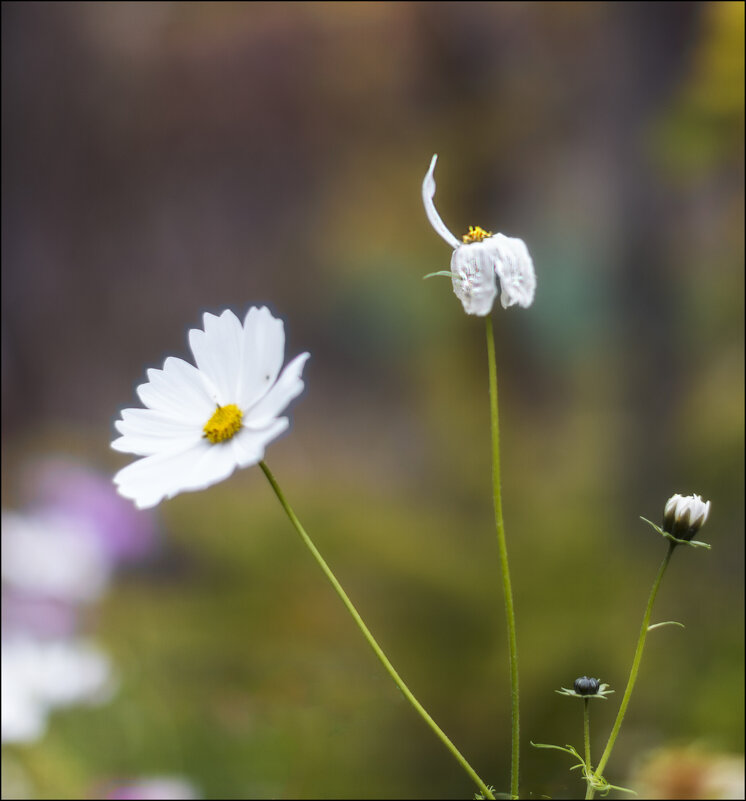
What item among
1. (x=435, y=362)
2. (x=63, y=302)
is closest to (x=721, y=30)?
(x=435, y=362)

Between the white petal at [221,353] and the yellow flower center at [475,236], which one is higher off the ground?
the yellow flower center at [475,236]

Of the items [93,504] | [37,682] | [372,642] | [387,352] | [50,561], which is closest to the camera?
[372,642]

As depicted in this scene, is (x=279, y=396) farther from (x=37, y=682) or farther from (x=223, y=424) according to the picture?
(x=37, y=682)

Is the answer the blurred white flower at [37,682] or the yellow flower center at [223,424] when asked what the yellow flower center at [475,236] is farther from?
the blurred white flower at [37,682]

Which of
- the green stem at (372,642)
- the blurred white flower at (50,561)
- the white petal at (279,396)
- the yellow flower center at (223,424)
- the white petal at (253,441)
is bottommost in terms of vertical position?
the green stem at (372,642)

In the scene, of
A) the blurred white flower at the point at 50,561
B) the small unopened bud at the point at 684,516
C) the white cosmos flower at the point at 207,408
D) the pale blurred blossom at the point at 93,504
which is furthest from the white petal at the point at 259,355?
the pale blurred blossom at the point at 93,504

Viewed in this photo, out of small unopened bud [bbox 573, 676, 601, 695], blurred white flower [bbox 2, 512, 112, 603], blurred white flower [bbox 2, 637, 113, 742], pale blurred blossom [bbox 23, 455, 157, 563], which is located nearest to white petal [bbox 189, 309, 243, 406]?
small unopened bud [bbox 573, 676, 601, 695]

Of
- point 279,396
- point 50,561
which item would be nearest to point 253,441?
point 279,396

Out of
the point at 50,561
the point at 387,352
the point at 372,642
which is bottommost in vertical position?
the point at 372,642

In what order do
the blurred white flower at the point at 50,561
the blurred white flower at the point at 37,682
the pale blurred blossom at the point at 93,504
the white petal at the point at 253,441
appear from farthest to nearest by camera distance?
the pale blurred blossom at the point at 93,504, the blurred white flower at the point at 50,561, the blurred white flower at the point at 37,682, the white petal at the point at 253,441
